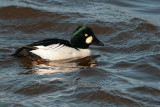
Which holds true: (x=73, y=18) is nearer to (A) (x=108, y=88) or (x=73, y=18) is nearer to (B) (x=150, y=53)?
(B) (x=150, y=53)

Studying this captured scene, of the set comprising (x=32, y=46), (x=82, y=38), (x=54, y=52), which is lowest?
(x=54, y=52)

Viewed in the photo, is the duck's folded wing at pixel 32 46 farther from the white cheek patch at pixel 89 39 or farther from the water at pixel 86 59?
the white cheek patch at pixel 89 39

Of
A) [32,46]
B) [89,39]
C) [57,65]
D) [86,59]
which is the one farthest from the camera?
[89,39]

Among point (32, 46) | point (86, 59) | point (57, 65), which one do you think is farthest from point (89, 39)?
point (32, 46)

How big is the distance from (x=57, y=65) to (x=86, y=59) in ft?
3.64

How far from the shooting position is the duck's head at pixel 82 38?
946 centimetres

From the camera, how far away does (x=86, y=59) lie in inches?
374

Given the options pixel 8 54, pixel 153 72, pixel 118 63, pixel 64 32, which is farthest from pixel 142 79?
pixel 64 32

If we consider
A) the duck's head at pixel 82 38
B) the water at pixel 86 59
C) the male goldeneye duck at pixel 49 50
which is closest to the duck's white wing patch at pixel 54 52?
the male goldeneye duck at pixel 49 50

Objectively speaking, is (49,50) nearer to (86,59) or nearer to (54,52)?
(54,52)

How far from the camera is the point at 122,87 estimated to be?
697 centimetres

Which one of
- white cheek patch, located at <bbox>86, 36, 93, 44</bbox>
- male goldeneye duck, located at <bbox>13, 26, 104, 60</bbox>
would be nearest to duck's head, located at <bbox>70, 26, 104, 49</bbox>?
white cheek patch, located at <bbox>86, 36, 93, 44</bbox>

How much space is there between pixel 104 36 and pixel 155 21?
7.26 ft

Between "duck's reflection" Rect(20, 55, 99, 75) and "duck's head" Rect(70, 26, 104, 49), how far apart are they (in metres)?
0.46
